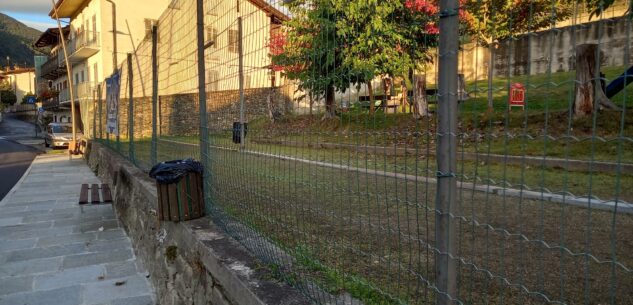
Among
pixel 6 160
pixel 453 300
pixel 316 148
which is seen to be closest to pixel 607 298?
pixel 453 300

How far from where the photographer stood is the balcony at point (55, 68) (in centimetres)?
3753

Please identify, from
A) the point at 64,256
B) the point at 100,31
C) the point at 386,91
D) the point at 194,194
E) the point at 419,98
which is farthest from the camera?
the point at 100,31

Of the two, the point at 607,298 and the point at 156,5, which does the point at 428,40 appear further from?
the point at 156,5

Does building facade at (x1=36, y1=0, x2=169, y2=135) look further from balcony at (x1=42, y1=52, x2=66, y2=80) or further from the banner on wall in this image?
the banner on wall

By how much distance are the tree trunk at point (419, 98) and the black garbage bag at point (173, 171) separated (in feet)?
9.31

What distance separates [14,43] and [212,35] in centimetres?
15459

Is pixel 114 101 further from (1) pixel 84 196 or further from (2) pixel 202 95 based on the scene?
(2) pixel 202 95

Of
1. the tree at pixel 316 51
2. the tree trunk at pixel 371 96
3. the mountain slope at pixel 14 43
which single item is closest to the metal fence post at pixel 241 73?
the tree at pixel 316 51

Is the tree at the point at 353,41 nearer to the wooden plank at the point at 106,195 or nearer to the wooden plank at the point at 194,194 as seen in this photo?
the wooden plank at the point at 194,194

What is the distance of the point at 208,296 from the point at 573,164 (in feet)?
18.2

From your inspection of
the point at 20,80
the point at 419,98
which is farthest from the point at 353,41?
the point at 20,80

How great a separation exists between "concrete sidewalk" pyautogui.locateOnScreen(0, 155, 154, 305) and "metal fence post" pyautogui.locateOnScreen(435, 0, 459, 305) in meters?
4.20

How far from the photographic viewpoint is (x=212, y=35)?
4.31 m

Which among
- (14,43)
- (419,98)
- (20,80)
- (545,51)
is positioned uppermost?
(14,43)
